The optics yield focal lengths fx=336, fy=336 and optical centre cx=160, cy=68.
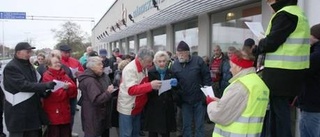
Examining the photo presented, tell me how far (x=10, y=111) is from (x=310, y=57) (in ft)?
12.8

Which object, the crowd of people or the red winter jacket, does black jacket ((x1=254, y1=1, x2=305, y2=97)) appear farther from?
the red winter jacket

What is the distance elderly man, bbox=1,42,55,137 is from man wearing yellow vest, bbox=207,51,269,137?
9.21 ft

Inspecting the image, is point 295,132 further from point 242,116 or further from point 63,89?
point 63,89

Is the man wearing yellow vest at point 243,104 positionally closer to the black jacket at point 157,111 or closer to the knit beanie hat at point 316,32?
the knit beanie hat at point 316,32

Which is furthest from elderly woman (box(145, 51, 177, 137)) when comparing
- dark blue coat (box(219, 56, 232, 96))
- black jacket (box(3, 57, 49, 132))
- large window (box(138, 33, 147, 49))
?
large window (box(138, 33, 147, 49))

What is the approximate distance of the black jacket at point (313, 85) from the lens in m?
3.52

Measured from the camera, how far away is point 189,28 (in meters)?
11.9

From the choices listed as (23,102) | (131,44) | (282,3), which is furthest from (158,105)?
(131,44)

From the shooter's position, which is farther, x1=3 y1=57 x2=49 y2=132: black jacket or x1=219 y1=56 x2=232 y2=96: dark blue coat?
x1=219 y1=56 x2=232 y2=96: dark blue coat

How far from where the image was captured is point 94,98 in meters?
4.74

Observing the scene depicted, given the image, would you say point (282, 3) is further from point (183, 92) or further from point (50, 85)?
point (50, 85)

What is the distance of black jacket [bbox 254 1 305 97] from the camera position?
Answer: 315 cm

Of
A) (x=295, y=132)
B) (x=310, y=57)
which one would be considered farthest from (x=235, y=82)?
(x=295, y=132)

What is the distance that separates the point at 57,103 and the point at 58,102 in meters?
0.02
